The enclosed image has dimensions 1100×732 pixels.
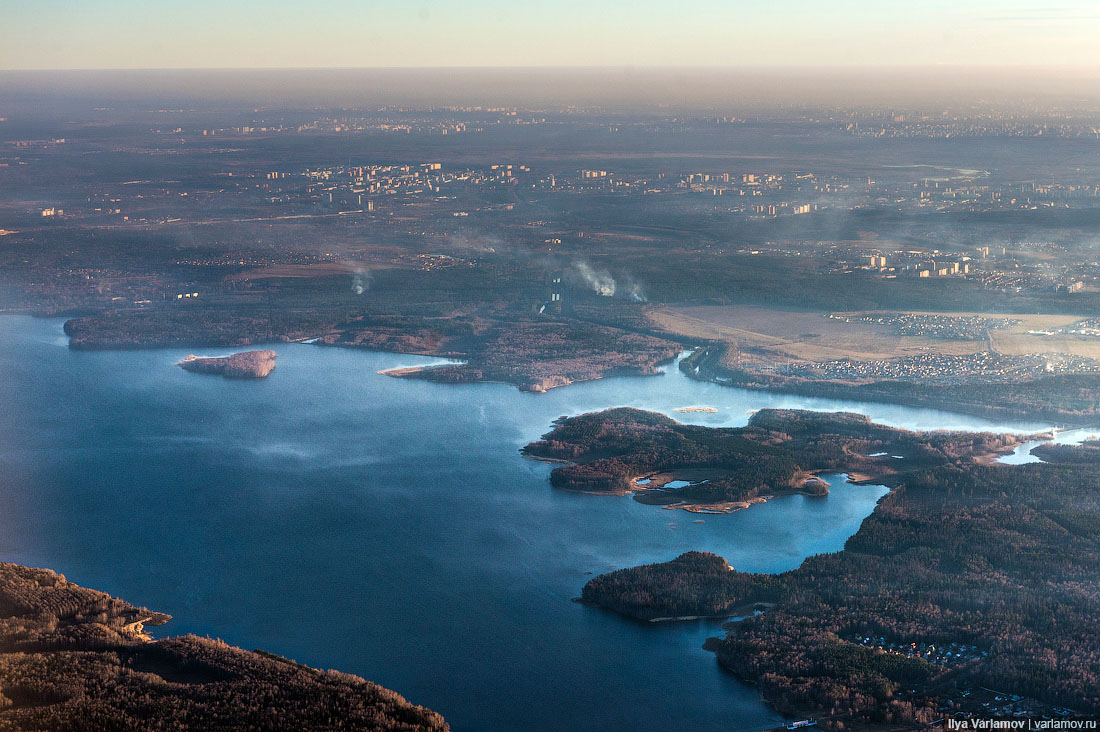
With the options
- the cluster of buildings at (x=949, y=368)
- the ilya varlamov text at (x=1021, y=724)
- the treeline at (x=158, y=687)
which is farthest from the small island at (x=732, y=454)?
the treeline at (x=158, y=687)

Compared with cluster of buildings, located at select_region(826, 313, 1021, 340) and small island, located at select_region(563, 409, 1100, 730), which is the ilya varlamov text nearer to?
small island, located at select_region(563, 409, 1100, 730)

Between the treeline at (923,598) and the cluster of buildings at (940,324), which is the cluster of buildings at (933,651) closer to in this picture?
the treeline at (923,598)

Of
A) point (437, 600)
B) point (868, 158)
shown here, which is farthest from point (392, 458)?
point (868, 158)

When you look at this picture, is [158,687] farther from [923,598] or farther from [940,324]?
[940,324]

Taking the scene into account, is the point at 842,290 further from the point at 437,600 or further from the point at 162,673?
the point at 162,673

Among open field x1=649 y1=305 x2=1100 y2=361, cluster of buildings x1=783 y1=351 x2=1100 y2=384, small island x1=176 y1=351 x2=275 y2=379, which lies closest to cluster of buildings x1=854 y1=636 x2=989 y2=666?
cluster of buildings x1=783 y1=351 x2=1100 y2=384
